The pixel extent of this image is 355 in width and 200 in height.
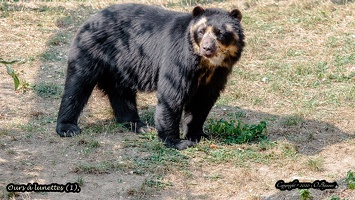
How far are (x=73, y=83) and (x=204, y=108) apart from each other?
1.54 m

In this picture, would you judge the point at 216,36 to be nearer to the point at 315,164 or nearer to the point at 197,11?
the point at 197,11

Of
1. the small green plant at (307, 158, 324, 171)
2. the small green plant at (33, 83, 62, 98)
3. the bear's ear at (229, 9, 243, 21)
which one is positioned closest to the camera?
the small green plant at (307, 158, 324, 171)

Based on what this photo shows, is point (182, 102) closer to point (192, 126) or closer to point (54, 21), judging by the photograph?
point (192, 126)

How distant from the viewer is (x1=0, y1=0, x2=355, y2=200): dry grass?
20.2 feet

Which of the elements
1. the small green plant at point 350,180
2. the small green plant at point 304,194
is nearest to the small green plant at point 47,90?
the small green plant at point 304,194

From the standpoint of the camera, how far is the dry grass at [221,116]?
20.2 feet

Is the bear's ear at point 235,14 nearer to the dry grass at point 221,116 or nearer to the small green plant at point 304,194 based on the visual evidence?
the dry grass at point 221,116

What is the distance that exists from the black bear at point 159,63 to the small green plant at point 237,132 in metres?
0.22

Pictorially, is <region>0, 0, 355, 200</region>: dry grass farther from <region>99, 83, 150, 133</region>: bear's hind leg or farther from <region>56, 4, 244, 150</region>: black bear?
<region>56, 4, 244, 150</region>: black bear

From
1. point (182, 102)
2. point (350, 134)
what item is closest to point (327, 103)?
point (350, 134)

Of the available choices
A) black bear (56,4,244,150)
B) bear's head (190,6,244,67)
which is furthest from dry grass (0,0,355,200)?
bear's head (190,6,244,67)

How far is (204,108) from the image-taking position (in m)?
7.29

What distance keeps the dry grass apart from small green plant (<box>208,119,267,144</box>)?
0.51 feet

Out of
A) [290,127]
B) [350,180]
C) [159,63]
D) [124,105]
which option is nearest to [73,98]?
[124,105]
